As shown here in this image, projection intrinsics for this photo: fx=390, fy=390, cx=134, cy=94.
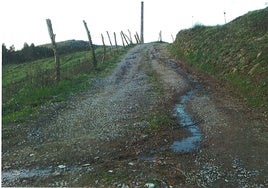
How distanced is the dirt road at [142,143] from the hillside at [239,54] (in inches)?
34.0

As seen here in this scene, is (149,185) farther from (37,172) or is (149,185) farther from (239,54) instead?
(239,54)

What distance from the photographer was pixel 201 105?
15.3m

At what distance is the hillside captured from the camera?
1634 centimetres

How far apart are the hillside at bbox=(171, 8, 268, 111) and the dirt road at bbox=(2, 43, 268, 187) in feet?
2.83

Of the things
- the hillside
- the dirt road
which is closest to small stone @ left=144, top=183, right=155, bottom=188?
the dirt road

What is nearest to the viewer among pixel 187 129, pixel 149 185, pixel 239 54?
pixel 149 185

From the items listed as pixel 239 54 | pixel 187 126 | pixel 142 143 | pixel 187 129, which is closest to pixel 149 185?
pixel 142 143

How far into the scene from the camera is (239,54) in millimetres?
21219

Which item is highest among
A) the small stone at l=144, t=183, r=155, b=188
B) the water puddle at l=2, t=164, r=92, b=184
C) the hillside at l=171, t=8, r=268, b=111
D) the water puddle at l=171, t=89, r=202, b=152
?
the hillside at l=171, t=8, r=268, b=111

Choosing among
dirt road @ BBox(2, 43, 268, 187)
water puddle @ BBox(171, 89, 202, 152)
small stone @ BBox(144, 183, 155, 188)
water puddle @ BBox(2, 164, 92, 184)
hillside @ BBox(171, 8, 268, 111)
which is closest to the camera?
small stone @ BBox(144, 183, 155, 188)

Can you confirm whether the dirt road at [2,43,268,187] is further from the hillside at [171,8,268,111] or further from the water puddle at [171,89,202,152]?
the hillside at [171,8,268,111]

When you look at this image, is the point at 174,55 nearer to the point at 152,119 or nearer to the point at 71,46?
the point at 152,119

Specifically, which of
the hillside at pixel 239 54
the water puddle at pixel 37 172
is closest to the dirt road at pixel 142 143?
the water puddle at pixel 37 172

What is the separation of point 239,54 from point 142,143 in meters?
12.1
